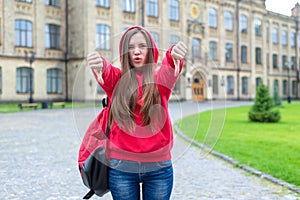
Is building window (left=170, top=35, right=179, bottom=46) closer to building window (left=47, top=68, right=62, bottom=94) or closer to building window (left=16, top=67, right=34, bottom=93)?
building window (left=16, top=67, right=34, bottom=93)

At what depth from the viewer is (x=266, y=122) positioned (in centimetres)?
1497

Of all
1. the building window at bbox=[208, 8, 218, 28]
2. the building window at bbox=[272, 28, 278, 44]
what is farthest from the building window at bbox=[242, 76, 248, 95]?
the building window at bbox=[272, 28, 278, 44]

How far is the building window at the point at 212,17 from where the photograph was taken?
37963mm

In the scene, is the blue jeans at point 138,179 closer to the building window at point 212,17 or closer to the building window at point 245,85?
the building window at point 212,17

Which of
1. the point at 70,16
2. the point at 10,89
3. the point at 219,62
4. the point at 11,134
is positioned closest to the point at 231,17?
the point at 219,62

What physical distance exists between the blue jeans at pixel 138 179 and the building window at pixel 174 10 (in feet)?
107

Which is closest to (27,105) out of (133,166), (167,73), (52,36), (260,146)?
(52,36)

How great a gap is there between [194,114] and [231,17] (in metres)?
39.7

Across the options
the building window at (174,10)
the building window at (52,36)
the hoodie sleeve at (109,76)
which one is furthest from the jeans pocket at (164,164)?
the building window at (174,10)

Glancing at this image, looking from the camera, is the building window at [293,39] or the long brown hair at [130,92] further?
the building window at [293,39]

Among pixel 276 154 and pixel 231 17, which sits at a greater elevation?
pixel 231 17

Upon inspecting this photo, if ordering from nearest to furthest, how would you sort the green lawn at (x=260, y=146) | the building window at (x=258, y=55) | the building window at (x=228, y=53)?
the green lawn at (x=260, y=146)
the building window at (x=228, y=53)
the building window at (x=258, y=55)

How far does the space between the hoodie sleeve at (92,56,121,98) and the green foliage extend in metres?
13.8

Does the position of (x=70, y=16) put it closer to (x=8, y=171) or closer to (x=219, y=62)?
(x=219, y=62)
